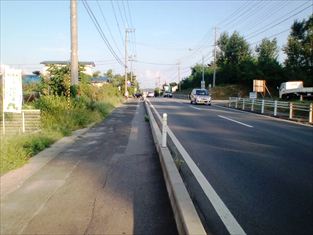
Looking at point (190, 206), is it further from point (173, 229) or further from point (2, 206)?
point (2, 206)

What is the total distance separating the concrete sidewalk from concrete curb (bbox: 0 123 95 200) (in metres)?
0.08

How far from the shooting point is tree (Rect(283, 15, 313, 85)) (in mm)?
64356

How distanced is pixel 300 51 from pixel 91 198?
6728 cm

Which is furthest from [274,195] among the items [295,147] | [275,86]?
[275,86]

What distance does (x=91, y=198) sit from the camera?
662 centimetres

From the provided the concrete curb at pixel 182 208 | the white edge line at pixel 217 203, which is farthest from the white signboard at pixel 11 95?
the concrete curb at pixel 182 208

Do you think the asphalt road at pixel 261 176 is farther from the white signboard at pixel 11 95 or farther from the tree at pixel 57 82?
the tree at pixel 57 82

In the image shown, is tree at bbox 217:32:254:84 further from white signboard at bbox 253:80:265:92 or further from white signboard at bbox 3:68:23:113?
white signboard at bbox 3:68:23:113

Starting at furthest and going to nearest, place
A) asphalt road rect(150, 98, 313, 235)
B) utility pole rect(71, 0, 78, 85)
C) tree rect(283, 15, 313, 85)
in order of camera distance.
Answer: tree rect(283, 15, 313, 85)
utility pole rect(71, 0, 78, 85)
asphalt road rect(150, 98, 313, 235)

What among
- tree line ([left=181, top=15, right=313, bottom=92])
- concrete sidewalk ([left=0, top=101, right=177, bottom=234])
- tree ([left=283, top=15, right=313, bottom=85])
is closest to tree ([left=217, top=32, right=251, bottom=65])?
tree line ([left=181, top=15, right=313, bottom=92])

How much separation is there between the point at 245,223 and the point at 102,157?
554 cm

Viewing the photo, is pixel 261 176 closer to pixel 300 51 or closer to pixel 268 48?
pixel 300 51

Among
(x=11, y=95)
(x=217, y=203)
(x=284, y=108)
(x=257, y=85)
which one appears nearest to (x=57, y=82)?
(x=11, y=95)

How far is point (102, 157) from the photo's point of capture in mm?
10305
